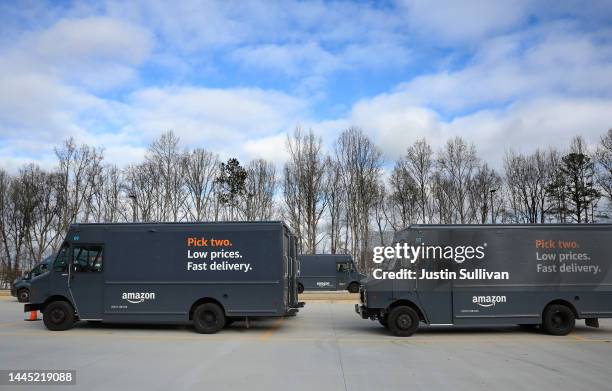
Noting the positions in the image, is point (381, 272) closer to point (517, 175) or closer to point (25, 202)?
point (517, 175)

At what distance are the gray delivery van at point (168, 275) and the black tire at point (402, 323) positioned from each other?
116 inches

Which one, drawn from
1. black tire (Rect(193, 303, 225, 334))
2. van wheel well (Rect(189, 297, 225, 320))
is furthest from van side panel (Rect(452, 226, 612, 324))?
van wheel well (Rect(189, 297, 225, 320))

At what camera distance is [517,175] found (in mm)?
52125

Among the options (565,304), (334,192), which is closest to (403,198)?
(334,192)

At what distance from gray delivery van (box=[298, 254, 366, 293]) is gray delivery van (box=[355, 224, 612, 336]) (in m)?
Answer: 21.1

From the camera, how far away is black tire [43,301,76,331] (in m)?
13.5

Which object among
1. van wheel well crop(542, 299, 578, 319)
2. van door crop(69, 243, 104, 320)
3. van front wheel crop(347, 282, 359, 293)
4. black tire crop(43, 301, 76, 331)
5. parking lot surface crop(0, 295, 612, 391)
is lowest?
van front wheel crop(347, 282, 359, 293)

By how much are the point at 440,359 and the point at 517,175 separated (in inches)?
1869

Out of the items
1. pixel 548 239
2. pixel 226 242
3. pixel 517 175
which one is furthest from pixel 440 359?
pixel 517 175

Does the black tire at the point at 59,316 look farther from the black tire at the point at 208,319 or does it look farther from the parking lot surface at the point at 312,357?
the black tire at the point at 208,319

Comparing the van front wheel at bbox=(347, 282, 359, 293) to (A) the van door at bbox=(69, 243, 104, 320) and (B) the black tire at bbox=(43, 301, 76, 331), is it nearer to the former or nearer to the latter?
(A) the van door at bbox=(69, 243, 104, 320)

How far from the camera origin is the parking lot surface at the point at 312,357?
769 cm

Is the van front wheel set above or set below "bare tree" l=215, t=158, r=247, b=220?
below

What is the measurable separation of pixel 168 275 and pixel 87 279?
7.75ft
